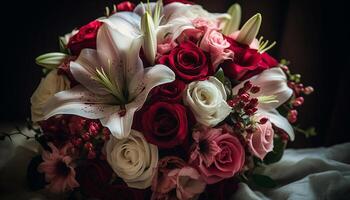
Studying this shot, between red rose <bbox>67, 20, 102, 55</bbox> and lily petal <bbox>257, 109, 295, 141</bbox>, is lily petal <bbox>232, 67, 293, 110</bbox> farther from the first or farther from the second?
red rose <bbox>67, 20, 102, 55</bbox>

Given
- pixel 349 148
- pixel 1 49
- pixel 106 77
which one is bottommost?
pixel 349 148

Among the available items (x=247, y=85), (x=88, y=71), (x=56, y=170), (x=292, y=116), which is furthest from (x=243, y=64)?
(x=56, y=170)

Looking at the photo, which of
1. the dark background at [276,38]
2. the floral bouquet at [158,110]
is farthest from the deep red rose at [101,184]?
the dark background at [276,38]

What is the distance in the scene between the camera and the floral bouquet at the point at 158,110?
71 centimetres

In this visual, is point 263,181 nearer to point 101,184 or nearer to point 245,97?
point 245,97

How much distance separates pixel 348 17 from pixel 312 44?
0.11 metres

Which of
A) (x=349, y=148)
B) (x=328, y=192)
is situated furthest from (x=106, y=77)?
(x=349, y=148)

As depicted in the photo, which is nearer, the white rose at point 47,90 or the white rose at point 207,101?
the white rose at point 207,101

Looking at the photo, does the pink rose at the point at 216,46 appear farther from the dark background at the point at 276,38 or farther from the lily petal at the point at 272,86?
the dark background at the point at 276,38

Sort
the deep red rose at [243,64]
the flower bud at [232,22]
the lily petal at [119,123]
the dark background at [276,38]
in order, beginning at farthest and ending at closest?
the dark background at [276,38]
the flower bud at [232,22]
the deep red rose at [243,64]
the lily petal at [119,123]

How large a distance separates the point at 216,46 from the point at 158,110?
16cm

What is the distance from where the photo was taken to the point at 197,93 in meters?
0.71

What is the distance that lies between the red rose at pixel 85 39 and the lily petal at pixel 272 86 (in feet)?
0.94

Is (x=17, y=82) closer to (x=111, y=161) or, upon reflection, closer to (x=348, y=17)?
(x=111, y=161)
